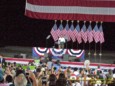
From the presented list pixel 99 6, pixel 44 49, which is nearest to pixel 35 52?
pixel 44 49

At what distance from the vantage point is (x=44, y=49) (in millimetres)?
18547

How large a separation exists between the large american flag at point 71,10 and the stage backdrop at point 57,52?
209 centimetres

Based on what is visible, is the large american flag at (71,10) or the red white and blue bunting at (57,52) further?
the red white and blue bunting at (57,52)

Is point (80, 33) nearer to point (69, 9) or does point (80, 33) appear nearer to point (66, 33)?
point (66, 33)

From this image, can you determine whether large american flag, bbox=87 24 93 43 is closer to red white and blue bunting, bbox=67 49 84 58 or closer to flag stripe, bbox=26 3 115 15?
red white and blue bunting, bbox=67 49 84 58

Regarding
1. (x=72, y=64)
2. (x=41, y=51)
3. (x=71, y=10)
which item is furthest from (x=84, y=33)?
(x=41, y=51)

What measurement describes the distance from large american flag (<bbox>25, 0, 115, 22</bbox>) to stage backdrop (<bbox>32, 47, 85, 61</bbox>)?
2.09m

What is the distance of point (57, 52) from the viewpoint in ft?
59.4

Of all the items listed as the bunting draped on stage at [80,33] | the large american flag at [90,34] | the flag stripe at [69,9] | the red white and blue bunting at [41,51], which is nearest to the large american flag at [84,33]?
the bunting draped on stage at [80,33]

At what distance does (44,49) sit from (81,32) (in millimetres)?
2242

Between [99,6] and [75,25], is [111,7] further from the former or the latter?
[75,25]

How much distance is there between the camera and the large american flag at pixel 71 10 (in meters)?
16.1

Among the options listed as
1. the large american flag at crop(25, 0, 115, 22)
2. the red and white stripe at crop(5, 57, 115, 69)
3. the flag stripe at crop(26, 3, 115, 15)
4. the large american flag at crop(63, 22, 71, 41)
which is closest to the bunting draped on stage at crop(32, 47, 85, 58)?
the large american flag at crop(63, 22, 71, 41)

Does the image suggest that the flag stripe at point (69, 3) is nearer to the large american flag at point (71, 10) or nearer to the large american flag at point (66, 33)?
the large american flag at point (71, 10)
